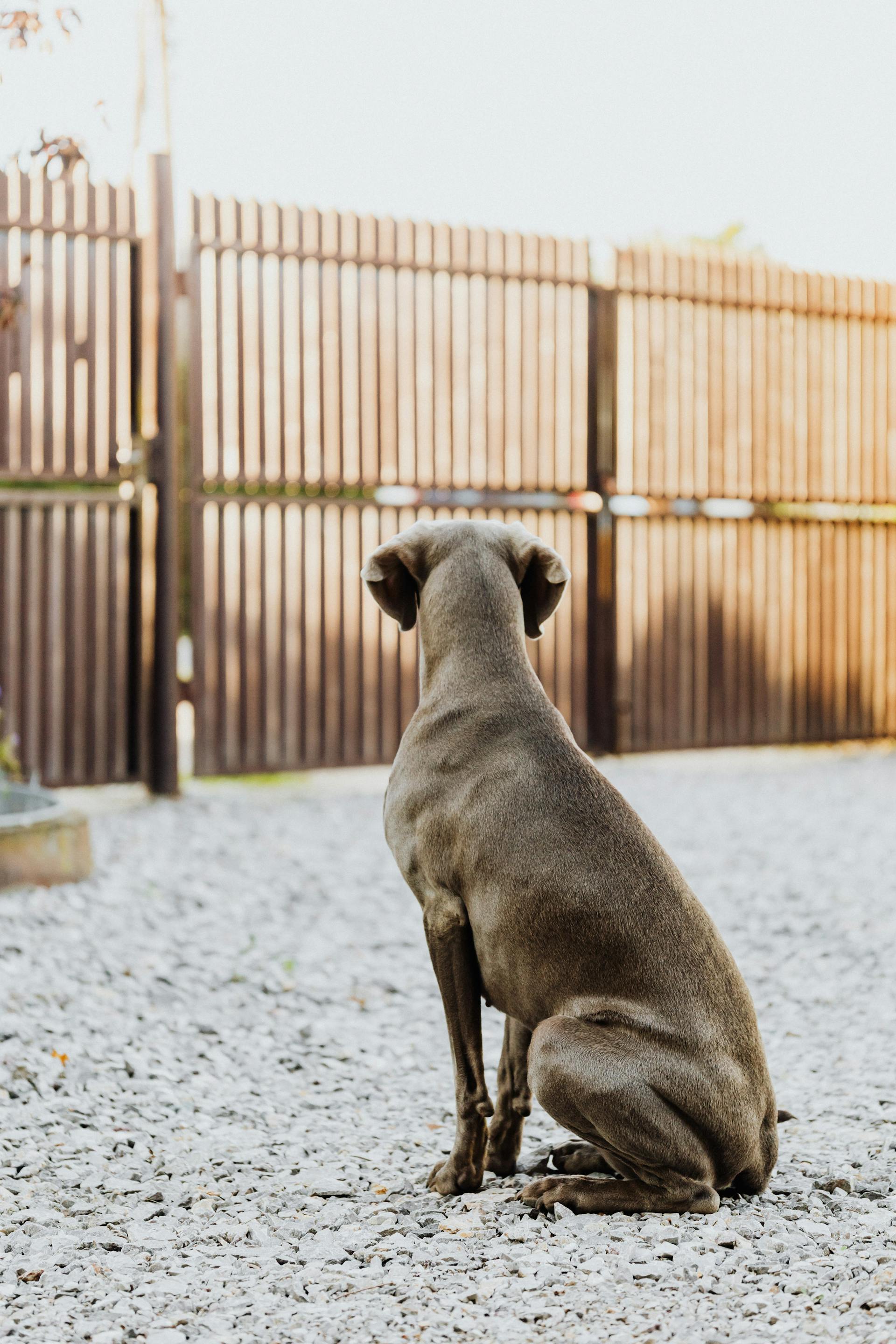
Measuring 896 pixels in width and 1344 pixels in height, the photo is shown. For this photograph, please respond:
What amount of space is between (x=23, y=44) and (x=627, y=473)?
20.3 ft

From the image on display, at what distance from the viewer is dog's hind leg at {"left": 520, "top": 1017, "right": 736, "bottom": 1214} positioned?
2643 millimetres

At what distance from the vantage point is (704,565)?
9.76 metres

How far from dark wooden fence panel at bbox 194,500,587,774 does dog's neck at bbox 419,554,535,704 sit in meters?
5.26

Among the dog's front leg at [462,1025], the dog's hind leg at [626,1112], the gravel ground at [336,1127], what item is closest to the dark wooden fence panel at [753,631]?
the gravel ground at [336,1127]

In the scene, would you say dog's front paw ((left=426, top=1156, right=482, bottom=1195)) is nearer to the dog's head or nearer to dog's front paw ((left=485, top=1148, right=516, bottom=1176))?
dog's front paw ((left=485, top=1148, right=516, bottom=1176))

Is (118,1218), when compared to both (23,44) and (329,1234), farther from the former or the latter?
(23,44)

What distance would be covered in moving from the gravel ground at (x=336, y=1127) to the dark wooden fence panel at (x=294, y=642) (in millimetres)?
1448

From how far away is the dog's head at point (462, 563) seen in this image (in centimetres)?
316

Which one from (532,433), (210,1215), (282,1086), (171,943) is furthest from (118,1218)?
(532,433)

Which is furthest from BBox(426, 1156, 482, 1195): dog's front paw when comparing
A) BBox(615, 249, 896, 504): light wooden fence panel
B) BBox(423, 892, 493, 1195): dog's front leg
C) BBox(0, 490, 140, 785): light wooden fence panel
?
BBox(615, 249, 896, 504): light wooden fence panel

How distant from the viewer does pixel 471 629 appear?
3117mm

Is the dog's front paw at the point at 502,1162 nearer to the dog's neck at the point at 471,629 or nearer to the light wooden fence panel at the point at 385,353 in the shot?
the dog's neck at the point at 471,629

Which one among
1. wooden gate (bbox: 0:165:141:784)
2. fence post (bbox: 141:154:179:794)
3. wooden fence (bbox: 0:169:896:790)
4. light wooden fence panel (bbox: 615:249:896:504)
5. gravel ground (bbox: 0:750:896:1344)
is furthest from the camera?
light wooden fence panel (bbox: 615:249:896:504)

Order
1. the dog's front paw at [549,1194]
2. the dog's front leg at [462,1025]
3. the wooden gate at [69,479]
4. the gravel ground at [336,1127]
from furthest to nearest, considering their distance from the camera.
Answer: the wooden gate at [69,479], the dog's front leg at [462,1025], the dog's front paw at [549,1194], the gravel ground at [336,1127]
